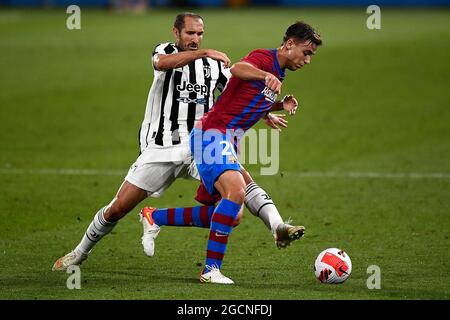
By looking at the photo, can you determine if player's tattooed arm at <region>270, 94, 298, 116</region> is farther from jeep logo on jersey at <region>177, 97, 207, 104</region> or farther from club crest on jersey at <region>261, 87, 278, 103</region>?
jeep logo on jersey at <region>177, 97, 207, 104</region>

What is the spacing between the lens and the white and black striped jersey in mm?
9266

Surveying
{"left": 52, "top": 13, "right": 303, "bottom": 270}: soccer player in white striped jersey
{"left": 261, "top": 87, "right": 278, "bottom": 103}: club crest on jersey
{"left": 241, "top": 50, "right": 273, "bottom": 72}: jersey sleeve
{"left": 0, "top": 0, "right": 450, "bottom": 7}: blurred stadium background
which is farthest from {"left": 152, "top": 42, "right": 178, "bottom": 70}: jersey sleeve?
{"left": 0, "top": 0, "right": 450, "bottom": 7}: blurred stadium background

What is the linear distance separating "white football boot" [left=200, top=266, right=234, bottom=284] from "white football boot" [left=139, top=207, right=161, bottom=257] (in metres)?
1.10

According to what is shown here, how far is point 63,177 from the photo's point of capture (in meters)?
15.2

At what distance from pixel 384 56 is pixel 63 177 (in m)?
15.4

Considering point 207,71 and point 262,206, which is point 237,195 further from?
point 207,71

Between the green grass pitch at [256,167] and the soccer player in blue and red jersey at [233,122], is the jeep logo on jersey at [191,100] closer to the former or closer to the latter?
the soccer player in blue and red jersey at [233,122]

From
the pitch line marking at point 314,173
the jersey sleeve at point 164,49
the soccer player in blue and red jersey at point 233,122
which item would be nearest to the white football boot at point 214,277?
the soccer player in blue and red jersey at point 233,122

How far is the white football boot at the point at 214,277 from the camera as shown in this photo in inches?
333

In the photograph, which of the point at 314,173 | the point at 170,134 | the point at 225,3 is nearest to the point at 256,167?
the point at 314,173

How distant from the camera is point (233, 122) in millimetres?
8820
